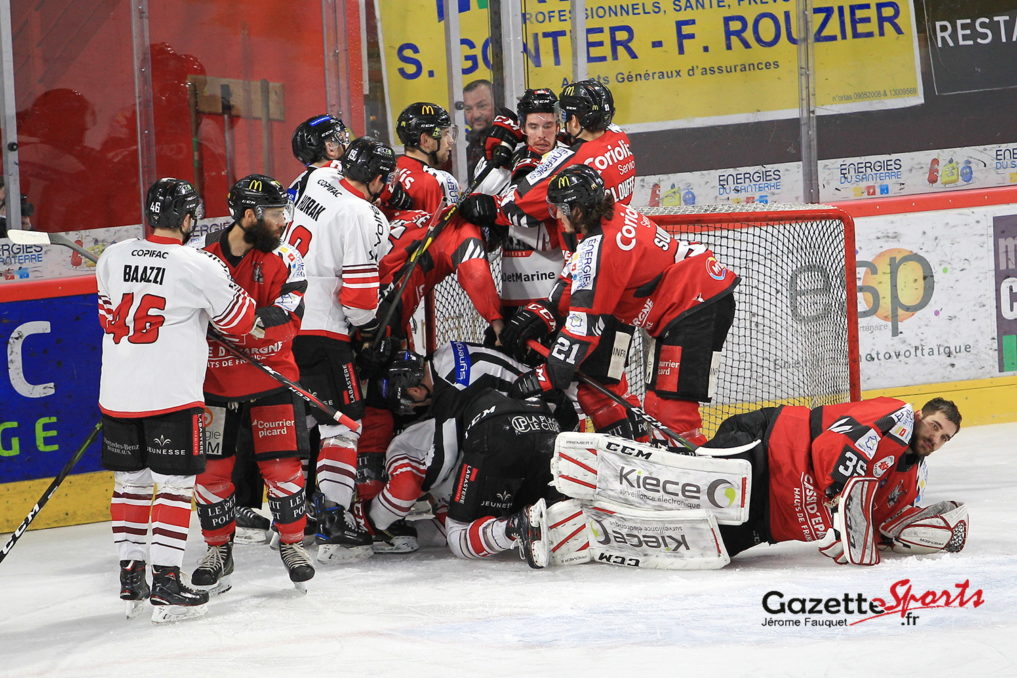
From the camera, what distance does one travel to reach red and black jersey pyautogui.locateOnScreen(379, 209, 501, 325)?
15.6 ft

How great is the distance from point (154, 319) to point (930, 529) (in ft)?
7.43

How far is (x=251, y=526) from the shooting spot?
4.71m

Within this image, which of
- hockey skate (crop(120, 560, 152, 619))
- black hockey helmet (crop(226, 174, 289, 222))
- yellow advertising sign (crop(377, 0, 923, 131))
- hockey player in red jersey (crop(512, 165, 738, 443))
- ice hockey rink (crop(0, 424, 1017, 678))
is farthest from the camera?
yellow advertising sign (crop(377, 0, 923, 131))

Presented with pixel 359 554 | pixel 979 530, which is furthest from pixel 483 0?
pixel 979 530

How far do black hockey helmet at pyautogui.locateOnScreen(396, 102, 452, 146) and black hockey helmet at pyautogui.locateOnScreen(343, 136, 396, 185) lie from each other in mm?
508

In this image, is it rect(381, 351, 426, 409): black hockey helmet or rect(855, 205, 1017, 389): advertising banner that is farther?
rect(855, 205, 1017, 389): advertising banner

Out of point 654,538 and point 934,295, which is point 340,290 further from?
point 934,295

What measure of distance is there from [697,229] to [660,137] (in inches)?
46.0

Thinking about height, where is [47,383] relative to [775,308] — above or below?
below

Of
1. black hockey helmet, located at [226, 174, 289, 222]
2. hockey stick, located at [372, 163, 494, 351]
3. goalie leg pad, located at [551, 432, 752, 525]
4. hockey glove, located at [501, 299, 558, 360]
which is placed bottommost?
goalie leg pad, located at [551, 432, 752, 525]

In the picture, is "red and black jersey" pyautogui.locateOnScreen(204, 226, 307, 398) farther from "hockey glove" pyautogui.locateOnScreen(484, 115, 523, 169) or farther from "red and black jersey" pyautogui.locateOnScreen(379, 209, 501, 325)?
"hockey glove" pyautogui.locateOnScreen(484, 115, 523, 169)

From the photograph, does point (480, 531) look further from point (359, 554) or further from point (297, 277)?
point (297, 277)

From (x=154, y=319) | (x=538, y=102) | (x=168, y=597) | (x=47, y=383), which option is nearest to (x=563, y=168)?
(x=538, y=102)

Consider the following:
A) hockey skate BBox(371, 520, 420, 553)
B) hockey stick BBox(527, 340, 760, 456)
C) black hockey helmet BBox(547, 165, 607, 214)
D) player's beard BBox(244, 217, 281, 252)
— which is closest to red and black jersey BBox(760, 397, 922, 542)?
hockey stick BBox(527, 340, 760, 456)
